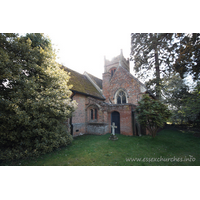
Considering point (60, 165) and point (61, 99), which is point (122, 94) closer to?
point (61, 99)

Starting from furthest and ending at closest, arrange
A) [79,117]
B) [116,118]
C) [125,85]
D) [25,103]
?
[125,85], [116,118], [79,117], [25,103]

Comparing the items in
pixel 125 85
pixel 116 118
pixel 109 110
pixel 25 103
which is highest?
pixel 125 85

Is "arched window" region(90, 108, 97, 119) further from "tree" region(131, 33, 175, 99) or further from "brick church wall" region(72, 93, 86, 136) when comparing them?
"tree" region(131, 33, 175, 99)

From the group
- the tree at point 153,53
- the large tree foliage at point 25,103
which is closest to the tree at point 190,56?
the tree at point 153,53

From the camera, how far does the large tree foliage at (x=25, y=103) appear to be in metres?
4.82

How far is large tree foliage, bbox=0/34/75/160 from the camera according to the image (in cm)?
482

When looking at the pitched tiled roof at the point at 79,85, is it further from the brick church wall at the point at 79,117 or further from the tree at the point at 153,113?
the tree at the point at 153,113

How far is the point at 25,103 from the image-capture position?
4.93m

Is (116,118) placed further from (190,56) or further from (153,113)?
(190,56)

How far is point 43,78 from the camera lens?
650 centimetres

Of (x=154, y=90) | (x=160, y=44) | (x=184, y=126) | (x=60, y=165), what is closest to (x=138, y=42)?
(x=160, y=44)

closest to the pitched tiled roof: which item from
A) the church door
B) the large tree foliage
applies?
the church door

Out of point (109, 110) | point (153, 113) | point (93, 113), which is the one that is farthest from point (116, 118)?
point (153, 113)

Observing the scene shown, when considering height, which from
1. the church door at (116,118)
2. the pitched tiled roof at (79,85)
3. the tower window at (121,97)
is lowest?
the church door at (116,118)
